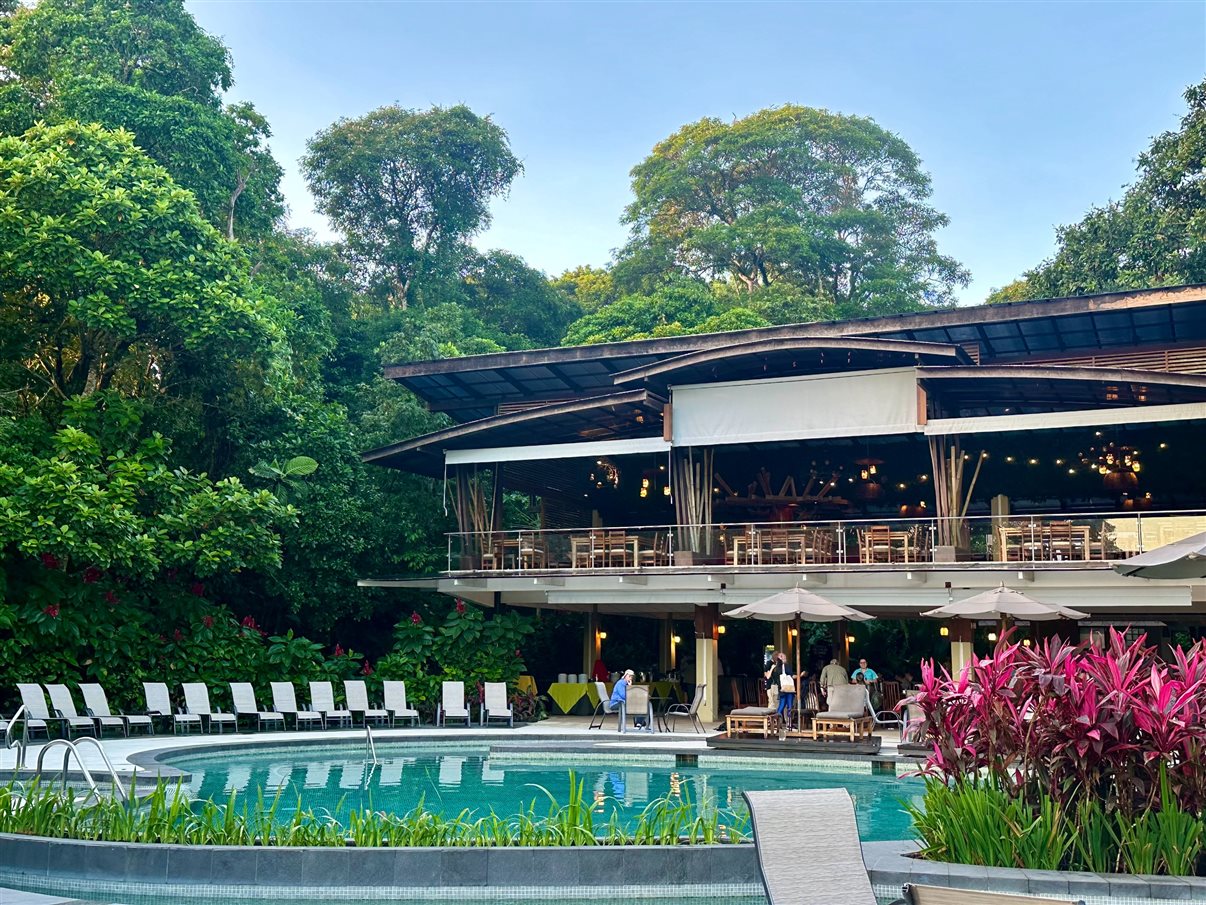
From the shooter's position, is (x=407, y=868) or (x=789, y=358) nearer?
(x=407, y=868)

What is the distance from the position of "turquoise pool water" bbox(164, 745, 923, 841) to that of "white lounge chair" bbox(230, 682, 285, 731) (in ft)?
8.39

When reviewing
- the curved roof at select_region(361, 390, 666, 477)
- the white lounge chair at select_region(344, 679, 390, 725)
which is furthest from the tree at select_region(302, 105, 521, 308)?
the white lounge chair at select_region(344, 679, 390, 725)

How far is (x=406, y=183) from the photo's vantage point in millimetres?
47438

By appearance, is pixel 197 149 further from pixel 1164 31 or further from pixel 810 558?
pixel 1164 31

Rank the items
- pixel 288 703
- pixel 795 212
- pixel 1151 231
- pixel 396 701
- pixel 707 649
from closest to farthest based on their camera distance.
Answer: pixel 288 703 < pixel 396 701 < pixel 707 649 < pixel 1151 231 < pixel 795 212

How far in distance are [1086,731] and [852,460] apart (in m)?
18.9

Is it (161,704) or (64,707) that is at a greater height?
(64,707)

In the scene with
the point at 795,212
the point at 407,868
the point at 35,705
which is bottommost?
the point at 35,705

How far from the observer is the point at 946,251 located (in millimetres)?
56250

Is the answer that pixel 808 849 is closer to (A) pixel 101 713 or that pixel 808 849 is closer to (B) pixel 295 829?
(B) pixel 295 829

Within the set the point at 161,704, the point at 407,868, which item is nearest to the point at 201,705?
the point at 161,704

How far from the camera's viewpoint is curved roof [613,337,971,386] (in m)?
20.4

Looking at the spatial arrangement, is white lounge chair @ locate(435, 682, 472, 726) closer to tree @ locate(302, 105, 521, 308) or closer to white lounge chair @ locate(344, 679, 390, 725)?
white lounge chair @ locate(344, 679, 390, 725)

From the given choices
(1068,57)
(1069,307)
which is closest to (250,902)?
(1069,307)
